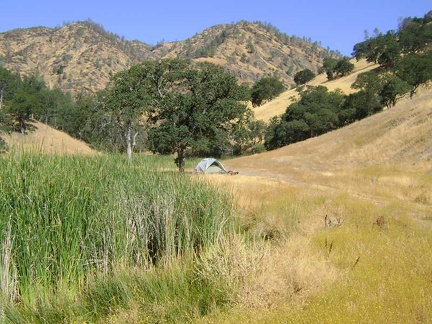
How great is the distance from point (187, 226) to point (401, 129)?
39.7m

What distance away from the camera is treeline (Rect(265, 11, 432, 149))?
6303 centimetres

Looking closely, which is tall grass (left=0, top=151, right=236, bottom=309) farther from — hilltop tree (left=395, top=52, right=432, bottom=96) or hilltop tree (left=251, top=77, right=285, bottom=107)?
hilltop tree (left=251, top=77, right=285, bottom=107)

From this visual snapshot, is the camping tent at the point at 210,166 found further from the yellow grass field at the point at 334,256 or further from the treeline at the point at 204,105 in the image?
the yellow grass field at the point at 334,256

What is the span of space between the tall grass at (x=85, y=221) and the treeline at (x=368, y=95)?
196ft

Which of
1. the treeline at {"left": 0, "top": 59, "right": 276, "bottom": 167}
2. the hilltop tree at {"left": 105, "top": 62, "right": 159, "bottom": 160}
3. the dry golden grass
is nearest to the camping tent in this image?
the treeline at {"left": 0, "top": 59, "right": 276, "bottom": 167}

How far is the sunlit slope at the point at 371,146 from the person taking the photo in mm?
37219

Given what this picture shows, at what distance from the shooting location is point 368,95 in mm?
65625

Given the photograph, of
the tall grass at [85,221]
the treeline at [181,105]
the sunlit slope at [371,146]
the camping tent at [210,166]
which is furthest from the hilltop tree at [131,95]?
the tall grass at [85,221]

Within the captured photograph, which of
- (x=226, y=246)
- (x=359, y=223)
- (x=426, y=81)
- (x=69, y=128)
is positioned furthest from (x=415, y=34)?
(x=226, y=246)

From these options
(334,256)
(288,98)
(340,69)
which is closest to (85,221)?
(334,256)

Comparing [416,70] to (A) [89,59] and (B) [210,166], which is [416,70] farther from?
(A) [89,59]

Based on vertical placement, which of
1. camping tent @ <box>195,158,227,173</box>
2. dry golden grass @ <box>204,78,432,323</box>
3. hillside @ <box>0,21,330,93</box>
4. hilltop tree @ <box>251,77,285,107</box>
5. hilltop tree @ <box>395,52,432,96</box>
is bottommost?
dry golden grass @ <box>204,78,432,323</box>

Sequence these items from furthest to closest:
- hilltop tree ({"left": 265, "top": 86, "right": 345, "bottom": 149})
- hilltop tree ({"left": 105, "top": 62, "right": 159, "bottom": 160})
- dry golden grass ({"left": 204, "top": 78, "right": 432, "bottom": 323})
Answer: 1. hilltop tree ({"left": 265, "top": 86, "right": 345, "bottom": 149})
2. hilltop tree ({"left": 105, "top": 62, "right": 159, "bottom": 160})
3. dry golden grass ({"left": 204, "top": 78, "right": 432, "bottom": 323})

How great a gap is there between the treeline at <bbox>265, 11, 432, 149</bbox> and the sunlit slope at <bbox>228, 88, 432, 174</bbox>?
542 inches
